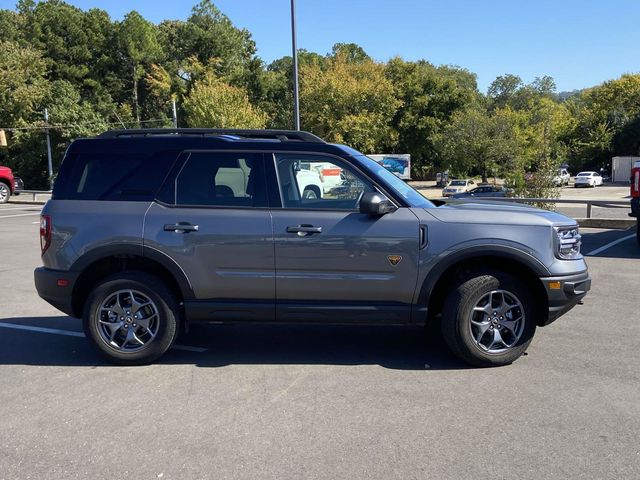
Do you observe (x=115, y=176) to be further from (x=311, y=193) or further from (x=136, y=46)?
(x=136, y=46)

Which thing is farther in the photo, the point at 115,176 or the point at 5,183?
the point at 5,183

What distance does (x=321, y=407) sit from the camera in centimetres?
425

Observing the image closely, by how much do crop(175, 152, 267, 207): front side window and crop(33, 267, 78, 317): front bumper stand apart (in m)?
1.18

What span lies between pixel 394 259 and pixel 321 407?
137 cm

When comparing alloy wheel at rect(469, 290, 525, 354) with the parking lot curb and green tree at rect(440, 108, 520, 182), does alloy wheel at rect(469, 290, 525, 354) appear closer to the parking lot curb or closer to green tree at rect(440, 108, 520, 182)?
the parking lot curb

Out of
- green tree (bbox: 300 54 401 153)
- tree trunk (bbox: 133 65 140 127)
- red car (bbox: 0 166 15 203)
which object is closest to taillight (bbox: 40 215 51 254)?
red car (bbox: 0 166 15 203)

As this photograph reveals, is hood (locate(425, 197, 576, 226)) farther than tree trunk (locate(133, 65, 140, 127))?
No

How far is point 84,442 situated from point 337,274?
227 cm

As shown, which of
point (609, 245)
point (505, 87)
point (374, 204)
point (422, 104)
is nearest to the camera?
point (374, 204)

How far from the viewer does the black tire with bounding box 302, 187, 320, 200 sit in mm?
5117

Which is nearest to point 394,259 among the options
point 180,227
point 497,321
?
point 497,321

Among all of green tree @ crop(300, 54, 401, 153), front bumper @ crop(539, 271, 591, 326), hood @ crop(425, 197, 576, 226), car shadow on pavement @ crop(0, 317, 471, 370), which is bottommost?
car shadow on pavement @ crop(0, 317, 471, 370)

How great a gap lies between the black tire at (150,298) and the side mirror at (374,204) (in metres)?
1.87

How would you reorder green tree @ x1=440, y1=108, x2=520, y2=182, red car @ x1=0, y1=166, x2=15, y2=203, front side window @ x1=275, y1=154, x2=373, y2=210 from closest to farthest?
1. front side window @ x1=275, y1=154, x2=373, y2=210
2. red car @ x1=0, y1=166, x2=15, y2=203
3. green tree @ x1=440, y1=108, x2=520, y2=182
